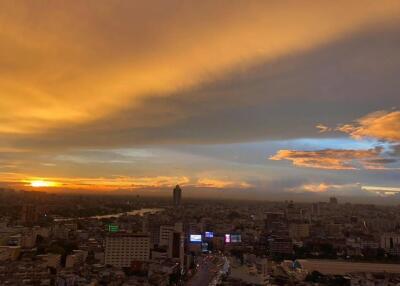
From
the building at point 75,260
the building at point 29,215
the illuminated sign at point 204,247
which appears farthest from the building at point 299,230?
the building at point 29,215

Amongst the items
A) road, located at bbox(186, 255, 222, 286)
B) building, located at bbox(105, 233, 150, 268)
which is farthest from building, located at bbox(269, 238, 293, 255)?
building, located at bbox(105, 233, 150, 268)

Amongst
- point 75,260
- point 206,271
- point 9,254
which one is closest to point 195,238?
point 206,271

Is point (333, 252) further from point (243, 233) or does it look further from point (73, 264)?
point (73, 264)

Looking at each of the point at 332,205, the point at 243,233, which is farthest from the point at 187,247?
the point at 332,205

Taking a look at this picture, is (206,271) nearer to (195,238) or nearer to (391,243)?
(195,238)

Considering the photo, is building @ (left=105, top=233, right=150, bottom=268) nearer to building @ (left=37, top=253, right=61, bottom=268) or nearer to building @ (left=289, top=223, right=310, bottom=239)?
building @ (left=37, top=253, right=61, bottom=268)

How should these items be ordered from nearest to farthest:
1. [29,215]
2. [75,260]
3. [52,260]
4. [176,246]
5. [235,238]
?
[52,260] < [75,260] < [176,246] < [235,238] < [29,215]

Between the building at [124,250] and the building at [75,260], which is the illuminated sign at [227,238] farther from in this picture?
the building at [75,260]
